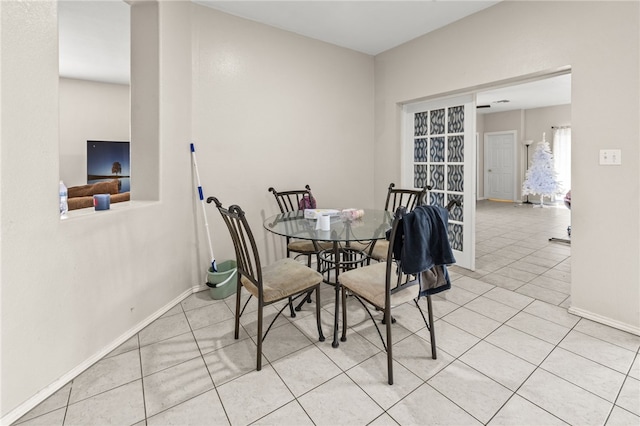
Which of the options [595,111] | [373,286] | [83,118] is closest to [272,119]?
[373,286]

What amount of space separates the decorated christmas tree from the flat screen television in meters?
8.98

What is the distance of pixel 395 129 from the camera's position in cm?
397

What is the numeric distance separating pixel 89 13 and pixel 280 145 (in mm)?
2150

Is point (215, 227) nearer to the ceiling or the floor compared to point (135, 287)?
nearer to the ceiling

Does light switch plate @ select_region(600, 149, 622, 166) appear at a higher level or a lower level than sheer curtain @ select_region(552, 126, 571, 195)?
lower

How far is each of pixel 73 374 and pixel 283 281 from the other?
4.16 feet

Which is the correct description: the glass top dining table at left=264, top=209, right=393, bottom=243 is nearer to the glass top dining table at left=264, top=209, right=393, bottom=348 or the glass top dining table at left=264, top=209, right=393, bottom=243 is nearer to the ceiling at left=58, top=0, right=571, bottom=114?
the glass top dining table at left=264, top=209, right=393, bottom=348

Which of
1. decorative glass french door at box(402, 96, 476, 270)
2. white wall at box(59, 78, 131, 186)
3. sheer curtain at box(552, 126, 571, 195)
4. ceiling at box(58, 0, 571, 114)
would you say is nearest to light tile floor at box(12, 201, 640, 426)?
decorative glass french door at box(402, 96, 476, 270)

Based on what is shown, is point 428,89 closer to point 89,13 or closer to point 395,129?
point 395,129

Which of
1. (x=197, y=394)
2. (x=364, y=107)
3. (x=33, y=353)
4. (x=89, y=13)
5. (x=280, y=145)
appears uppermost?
(x=89, y=13)

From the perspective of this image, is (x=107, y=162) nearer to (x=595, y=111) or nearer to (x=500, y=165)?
(x=595, y=111)

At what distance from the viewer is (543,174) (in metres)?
7.72

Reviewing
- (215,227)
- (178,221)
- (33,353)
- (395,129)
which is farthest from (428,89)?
(33,353)

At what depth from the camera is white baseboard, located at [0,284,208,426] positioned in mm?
1468
